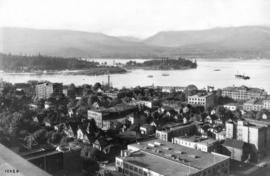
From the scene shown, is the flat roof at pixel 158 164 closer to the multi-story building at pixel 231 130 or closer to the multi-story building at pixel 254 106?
the multi-story building at pixel 231 130

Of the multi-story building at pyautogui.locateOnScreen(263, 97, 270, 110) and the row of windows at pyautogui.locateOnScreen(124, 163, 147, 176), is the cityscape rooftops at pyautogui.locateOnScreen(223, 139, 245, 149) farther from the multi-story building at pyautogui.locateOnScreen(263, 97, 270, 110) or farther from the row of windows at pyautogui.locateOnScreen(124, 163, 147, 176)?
the multi-story building at pyautogui.locateOnScreen(263, 97, 270, 110)

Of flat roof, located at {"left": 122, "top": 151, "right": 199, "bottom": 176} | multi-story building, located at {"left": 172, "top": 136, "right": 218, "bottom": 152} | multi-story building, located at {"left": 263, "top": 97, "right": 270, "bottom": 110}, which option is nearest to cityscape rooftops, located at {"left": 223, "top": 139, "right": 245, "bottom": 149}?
multi-story building, located at {"left": 172, "top": 136, "right": 218, "bottom": 152}

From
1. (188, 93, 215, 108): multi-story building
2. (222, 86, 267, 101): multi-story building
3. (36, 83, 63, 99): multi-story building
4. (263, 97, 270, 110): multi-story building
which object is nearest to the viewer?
(263, 97, 270, 110): multi-story building

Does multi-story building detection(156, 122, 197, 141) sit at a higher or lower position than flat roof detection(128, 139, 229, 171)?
lower

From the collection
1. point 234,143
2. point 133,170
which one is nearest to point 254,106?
point 234,143

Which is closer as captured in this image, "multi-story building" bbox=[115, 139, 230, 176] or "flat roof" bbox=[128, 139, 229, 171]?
"multi-story building" bbox=[115, 139, 230, 176]

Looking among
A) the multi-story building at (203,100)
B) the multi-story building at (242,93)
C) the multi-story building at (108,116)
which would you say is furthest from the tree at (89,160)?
the multi-story building at (242,93)

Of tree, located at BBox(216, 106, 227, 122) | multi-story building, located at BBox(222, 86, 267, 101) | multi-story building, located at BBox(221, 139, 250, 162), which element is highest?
multi-story building, located at BBox(222, 86, 267, 101)
